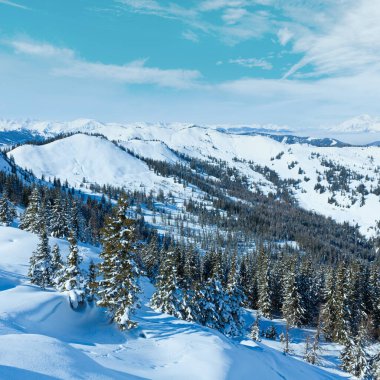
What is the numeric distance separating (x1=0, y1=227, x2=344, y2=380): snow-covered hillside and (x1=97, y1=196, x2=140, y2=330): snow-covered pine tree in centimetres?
212

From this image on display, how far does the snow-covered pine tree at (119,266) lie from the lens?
25.0 metres

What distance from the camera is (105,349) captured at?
19.8 m

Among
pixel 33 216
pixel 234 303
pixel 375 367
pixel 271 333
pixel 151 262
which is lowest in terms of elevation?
pixel 271 333

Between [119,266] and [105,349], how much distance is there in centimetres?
676

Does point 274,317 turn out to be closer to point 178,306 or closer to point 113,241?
point 178,306

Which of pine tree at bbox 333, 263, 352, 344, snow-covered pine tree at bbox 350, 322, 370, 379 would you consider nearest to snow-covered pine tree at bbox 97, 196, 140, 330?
snow-covered pine tree at bbox 350, 322, 370, 379

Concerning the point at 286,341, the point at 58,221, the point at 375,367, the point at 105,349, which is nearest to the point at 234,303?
the point at 286,341

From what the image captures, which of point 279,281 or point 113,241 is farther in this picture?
point 279,281

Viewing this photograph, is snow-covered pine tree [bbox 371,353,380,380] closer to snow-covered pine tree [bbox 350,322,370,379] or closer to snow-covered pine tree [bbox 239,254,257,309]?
snow-covered pine tree [bbox 350,322,370,379]

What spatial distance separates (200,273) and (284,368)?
54.7 metres

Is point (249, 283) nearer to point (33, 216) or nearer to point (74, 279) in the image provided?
point (33, 216)

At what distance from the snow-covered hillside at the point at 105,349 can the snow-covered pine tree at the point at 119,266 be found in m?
2.12

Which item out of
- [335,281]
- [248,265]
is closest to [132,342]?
[335,281]

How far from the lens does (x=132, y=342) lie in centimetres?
2262
